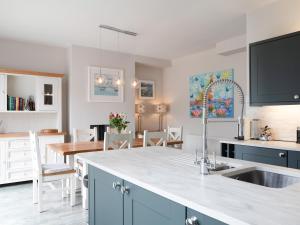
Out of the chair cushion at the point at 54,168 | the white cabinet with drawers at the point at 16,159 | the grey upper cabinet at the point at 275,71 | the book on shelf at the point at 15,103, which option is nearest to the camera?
the grey upper cabinet at the point at 275,71

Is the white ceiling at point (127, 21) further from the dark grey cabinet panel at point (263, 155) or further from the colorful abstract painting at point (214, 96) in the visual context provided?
the dark grey cabinet panel at point (263, 155)

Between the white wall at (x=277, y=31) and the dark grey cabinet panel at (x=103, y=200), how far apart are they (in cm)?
239

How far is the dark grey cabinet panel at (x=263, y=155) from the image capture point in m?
2.53

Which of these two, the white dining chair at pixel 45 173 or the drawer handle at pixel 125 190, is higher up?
the drawer handle at pixel 125 190

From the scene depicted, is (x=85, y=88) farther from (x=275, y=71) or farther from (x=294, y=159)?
(x=294, y=159)

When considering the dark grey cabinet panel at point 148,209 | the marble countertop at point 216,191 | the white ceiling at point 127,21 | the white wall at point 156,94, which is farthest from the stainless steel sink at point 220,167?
the white wall at point 156,94

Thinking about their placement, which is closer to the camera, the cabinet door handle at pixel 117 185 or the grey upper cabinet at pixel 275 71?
the cabinet door handle at pixel 117 185

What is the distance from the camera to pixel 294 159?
95.8 inches

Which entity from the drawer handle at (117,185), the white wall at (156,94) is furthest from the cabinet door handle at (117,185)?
the white wall at (156,94)

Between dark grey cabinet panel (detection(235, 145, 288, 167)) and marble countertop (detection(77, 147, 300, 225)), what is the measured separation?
3.72ft

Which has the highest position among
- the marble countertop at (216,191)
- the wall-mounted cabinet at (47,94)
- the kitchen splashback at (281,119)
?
the wall-mounted cabinet at (47,94)

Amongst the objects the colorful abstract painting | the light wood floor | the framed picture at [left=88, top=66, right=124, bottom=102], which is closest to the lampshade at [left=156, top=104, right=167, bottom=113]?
the colorful abstract painting

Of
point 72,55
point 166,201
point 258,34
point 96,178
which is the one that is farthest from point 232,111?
point 166,201

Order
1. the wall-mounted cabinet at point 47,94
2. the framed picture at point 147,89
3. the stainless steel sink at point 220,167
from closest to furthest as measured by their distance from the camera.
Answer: the stainless steel sink at point 220,167, the wall-mounted cabinet at point 47,94, the framed picture at point 147,89
